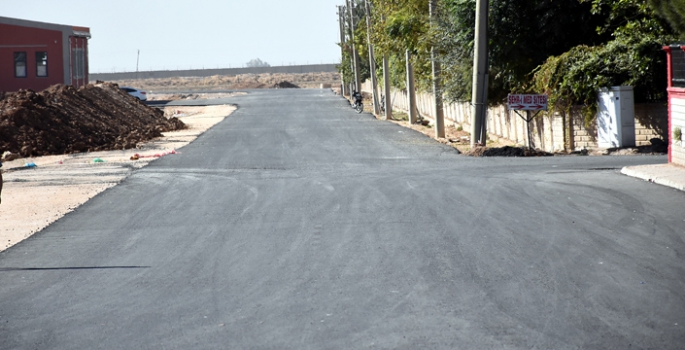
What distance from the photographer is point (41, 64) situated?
191 feet

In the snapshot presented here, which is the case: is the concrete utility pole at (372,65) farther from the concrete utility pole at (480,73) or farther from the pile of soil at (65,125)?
the concrete utility pole at (480,73)

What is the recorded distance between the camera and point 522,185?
16.8m

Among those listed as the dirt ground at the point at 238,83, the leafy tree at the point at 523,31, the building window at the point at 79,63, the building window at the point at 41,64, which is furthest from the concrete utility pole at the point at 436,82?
the dirt ground at the point at 238,83

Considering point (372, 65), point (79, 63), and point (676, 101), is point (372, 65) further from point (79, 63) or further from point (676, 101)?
point (676, 101)

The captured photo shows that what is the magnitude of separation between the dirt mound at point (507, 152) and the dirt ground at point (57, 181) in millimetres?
9050

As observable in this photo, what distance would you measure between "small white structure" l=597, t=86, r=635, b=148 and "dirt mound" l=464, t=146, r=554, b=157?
1703 mm

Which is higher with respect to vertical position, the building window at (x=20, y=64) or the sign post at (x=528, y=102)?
the building window at (x=20, y=64)

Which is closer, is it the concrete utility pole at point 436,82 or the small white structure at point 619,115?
the small white structure at point 619,115

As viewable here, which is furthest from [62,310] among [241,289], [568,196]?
[568,196]

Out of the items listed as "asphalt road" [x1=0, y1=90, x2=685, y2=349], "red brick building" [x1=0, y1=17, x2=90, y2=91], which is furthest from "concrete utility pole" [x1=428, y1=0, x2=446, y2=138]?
"red brick building" [x1=0, y1=17, x2=90, y2=91]

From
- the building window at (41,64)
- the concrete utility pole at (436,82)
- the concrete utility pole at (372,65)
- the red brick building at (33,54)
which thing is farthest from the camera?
the building window at (41,64)

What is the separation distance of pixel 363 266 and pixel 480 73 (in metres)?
17.1

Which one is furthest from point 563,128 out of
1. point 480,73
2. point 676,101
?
point 676,101

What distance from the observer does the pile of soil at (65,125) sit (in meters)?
31.3
